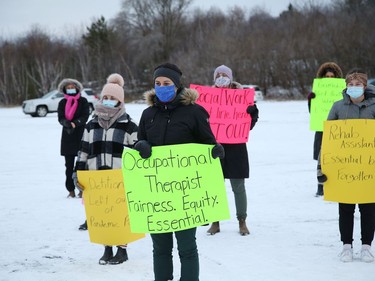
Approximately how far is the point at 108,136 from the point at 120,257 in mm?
1188

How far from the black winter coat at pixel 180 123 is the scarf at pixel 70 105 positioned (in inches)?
172

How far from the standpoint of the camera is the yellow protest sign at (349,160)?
4.68 m

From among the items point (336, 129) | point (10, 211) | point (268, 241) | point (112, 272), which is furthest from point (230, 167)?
point (10, 211)

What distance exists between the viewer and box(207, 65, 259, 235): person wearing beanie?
5766mm

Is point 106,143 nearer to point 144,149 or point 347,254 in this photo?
point 144,149

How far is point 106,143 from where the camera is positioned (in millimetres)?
4992

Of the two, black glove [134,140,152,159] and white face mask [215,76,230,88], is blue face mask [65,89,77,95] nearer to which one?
white face mask [215,76,230,88]

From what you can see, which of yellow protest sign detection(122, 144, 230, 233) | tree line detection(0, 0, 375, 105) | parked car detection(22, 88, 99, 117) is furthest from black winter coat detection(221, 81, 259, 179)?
tree line detection(0, 0, 375, 105)

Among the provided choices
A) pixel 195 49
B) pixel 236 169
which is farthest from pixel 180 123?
pixel 195 49

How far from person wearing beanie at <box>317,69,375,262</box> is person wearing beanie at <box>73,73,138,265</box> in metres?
1.96

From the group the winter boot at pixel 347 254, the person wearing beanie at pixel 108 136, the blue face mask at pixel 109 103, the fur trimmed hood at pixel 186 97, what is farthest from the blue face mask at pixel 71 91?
the winter boot at pixel 347 254

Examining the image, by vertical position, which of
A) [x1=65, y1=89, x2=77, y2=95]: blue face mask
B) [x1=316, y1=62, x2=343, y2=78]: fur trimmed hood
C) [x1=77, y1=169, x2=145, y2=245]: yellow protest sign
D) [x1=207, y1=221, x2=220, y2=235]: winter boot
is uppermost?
[x1=316, y1=62, x2=343, y2=78]: fur trimmed hood

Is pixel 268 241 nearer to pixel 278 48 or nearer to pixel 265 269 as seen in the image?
pixel 265 269

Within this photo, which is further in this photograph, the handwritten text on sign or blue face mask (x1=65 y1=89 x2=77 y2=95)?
blue face mask (x1=65 y1=89 x2=77 y2=95)
